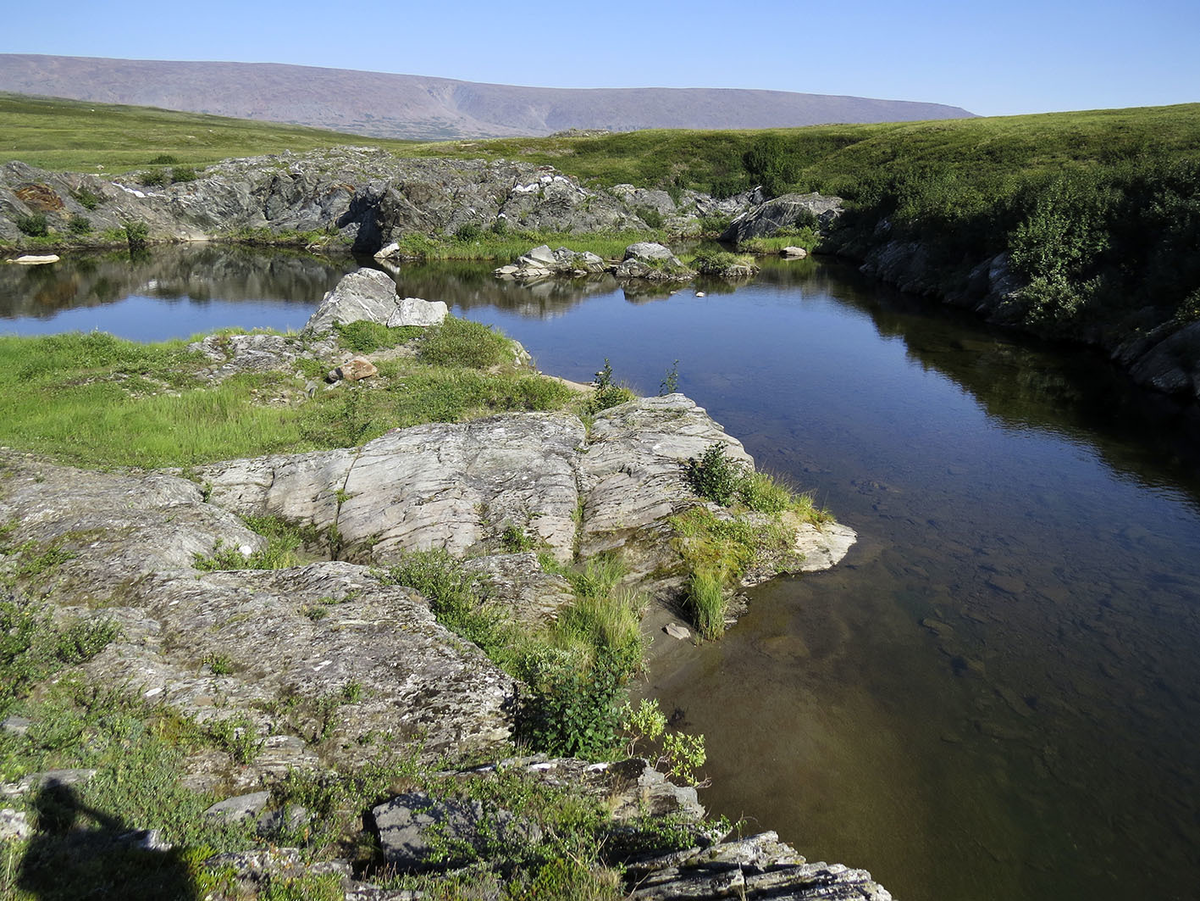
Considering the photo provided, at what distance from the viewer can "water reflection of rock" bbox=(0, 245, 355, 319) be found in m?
45.3

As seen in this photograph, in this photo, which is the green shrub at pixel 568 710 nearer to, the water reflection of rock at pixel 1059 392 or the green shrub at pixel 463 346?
the green shrub at pixel 463 346

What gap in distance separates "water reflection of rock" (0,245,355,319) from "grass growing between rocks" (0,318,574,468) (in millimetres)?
20525

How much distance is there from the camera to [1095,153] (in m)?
66.4

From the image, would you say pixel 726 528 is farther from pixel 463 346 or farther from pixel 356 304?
pixel 356 304

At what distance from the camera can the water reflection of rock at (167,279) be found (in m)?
45.3

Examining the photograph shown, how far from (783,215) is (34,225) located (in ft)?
238

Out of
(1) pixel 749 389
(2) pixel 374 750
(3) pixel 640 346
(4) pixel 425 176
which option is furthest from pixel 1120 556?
(4) pixel 425 176

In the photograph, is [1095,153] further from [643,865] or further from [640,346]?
[643,865]

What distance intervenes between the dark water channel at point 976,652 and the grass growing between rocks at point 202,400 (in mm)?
Answer: 8512

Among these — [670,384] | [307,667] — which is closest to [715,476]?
[670,384]

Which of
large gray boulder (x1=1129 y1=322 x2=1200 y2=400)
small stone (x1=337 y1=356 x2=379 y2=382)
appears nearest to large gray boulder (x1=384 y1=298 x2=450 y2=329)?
small stone (x1=337 y1=356 x2=379 y2=382)

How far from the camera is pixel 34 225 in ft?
208

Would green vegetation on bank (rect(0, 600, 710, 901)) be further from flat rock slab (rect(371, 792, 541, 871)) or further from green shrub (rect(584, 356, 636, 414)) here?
green shrub (rect(584, 356, 636, 414))

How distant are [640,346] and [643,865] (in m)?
32.2
